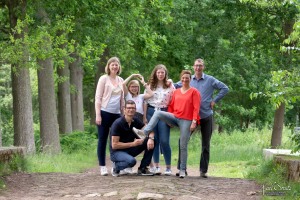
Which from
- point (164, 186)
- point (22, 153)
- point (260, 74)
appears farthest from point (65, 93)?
point (164, 186)

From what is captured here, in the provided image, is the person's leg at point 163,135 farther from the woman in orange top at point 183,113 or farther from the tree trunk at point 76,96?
the tree trunk at point 76,96

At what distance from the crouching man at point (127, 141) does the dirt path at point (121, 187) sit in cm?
31

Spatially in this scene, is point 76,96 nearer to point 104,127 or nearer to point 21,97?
point 21,97

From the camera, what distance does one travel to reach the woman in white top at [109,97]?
12445 millimetres

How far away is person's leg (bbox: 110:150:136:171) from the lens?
39.3 ft

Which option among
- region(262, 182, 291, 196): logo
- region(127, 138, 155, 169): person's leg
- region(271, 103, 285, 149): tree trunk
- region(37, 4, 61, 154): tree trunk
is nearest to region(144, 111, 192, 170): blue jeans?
region(127, 138, 155, 169): person's leg

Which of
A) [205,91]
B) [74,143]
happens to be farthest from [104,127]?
[74,143]

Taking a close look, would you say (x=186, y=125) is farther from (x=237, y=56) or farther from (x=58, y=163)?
(x=237, y=56)

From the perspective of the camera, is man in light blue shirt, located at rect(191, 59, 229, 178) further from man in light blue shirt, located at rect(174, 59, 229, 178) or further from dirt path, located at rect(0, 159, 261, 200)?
dirt path, located at rect(0, 159, 261, 200)

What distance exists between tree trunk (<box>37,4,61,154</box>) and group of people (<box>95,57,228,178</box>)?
807 cm

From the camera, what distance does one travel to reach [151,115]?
40.9 feet

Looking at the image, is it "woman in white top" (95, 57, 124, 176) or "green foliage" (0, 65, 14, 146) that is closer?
"woman in white top" (95, 57, 124, 176)

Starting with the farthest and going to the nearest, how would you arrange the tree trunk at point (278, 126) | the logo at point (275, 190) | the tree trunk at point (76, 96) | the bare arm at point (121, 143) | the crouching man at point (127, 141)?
the tree trunk at point (76, 96)
the tree trunk at point (278, 126)
the bare arm at point (121, 143)
the crouching man at point (127, 141)
the logo at point (275, 190)

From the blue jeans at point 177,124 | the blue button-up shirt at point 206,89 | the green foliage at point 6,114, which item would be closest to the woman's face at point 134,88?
the blue jeans at point 177,124
